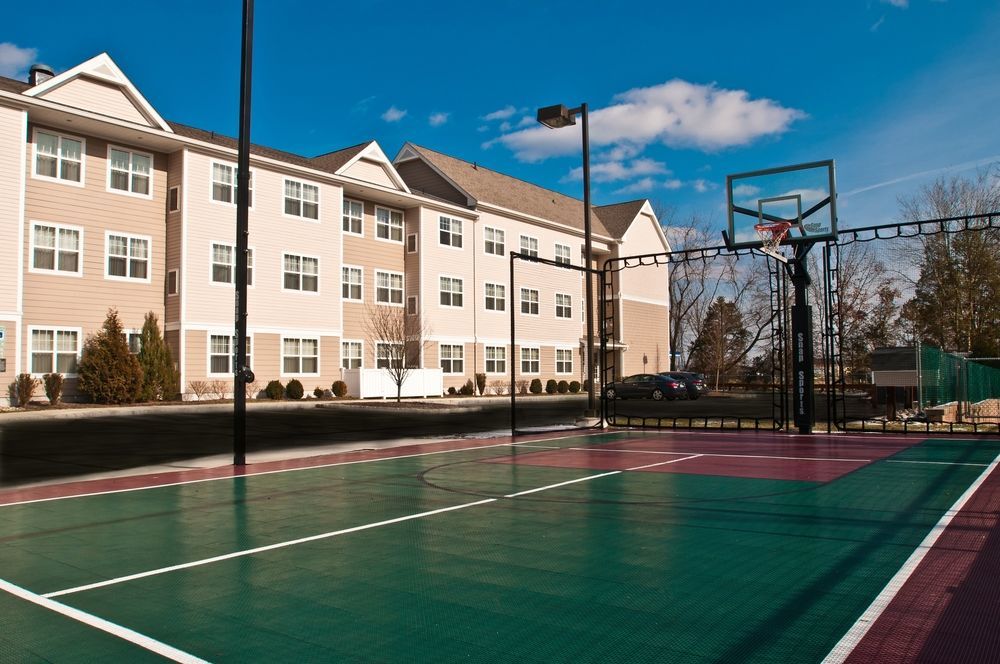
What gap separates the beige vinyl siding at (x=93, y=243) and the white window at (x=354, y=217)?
919cm

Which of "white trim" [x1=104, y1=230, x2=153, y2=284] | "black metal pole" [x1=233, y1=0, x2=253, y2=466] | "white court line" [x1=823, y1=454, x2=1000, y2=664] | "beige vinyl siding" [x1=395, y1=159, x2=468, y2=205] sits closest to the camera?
"white court line" [x1=823, y1=454, x2=1000, y2=664]

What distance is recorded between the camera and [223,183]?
30578 mm

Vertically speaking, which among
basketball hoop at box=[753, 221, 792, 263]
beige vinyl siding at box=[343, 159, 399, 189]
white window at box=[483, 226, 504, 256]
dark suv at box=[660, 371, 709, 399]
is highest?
beige vinyl siding at box=[343, 159, 399, 189]

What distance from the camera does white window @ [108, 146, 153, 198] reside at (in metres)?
28.1

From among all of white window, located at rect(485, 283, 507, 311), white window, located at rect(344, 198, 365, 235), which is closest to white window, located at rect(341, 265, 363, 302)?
white window, located at rect(344, 198, 365, 235)

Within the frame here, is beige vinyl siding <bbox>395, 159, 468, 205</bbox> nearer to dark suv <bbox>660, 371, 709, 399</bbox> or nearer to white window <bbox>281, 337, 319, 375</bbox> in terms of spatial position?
white window <bbox>281, 337, 319, 375</bbox>

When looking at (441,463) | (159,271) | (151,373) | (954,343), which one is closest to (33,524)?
(441,463)

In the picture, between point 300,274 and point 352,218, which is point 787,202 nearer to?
point 300,274

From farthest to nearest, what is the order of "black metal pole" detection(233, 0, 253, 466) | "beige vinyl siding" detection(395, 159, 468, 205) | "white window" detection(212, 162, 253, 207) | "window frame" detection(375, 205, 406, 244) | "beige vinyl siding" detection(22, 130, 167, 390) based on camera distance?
1. "beige vinyl siding" detection(395, 159, 468, 205)
2. "window frame" detection(375, 205, 406, 244)
3. "white window" detection(212, 162, 253, 207)
4. "beige vinyl siding" detection(22, 130, 167, 390)
5. "black metal pole" detection(233, 0, 253, 466)

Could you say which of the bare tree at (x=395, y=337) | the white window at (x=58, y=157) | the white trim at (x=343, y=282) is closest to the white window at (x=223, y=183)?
the white window at (x=58, y=157)

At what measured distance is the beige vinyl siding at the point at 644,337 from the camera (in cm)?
5297

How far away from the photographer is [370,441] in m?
17.2

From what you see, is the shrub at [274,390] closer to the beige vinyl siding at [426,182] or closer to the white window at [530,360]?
the beige vinyl siding at [426,182]

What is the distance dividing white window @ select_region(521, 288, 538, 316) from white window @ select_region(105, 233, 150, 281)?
71.5 feet
